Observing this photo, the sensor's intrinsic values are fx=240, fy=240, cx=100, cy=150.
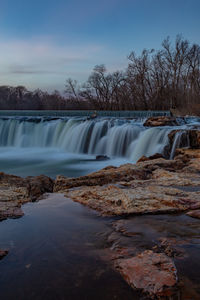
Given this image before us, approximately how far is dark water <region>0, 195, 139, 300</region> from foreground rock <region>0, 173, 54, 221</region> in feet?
0.89

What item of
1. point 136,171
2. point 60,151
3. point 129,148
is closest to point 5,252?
point 136,171

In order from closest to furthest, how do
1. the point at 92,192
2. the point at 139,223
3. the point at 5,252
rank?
the point at 5,252 < the point at 139,223 < the point at 92,192

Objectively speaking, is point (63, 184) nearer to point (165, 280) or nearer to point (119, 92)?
point (165, 280)

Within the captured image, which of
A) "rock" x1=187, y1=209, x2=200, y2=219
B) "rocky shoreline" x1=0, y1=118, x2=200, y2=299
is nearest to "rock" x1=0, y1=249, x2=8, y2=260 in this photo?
"rocky shoreline" x1=0, y1=118, x2=200, y2=299

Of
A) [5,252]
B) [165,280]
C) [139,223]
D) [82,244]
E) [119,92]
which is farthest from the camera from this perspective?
[119,92]

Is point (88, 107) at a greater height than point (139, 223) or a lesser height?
greater

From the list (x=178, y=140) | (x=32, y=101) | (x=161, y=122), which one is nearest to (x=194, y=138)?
(x=178, y=140)

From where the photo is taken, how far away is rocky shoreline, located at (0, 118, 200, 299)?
1.83m

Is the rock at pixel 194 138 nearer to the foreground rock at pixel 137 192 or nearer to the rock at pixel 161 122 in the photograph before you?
the foreground rock at pixel 137 192

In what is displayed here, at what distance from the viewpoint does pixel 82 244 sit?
96.3 inches

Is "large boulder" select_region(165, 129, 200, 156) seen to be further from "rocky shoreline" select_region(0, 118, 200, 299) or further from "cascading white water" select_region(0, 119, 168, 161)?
"rocky shoreline" select_region(0, 118, 200, 299)

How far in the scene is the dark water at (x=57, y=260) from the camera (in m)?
1.79

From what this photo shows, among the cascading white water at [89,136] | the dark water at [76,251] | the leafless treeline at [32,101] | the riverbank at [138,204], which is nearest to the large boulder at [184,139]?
the cascading white water at [89,136]

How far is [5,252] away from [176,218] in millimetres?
1994
